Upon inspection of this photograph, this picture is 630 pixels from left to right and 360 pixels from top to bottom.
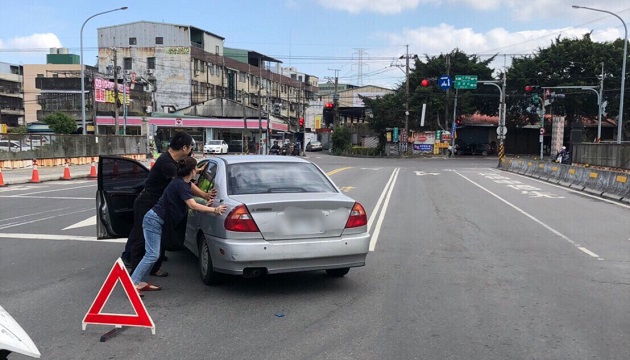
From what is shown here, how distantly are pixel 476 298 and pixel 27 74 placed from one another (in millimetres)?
91332

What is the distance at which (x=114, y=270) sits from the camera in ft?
14.4

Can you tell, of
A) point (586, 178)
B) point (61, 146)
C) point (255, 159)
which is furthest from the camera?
point (61, 146)

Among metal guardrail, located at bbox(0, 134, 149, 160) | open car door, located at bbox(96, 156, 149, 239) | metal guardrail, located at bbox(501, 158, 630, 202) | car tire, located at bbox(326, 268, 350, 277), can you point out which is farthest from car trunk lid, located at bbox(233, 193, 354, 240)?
metal guardrail, located at bbox(0, 134, 149, 160)

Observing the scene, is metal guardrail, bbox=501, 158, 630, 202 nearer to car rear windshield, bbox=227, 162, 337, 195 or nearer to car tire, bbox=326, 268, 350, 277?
car tire, bbox=326, 268, 350, 277

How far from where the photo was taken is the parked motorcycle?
8.28 ft

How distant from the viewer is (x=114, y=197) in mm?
6395

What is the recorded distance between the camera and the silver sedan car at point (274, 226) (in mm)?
5285

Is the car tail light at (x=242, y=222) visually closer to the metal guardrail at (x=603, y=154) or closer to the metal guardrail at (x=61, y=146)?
the metal guardrail at (x=61, y=146)

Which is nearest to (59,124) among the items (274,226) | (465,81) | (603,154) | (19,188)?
(19,188)

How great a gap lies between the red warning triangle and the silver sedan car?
113 centimetres

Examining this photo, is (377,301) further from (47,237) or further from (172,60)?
(172,60)

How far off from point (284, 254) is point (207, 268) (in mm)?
1052

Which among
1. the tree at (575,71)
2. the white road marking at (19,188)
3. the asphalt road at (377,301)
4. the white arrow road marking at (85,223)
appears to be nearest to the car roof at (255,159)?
the asphalt road at (377,301)

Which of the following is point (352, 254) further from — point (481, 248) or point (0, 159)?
point (0, 159)
